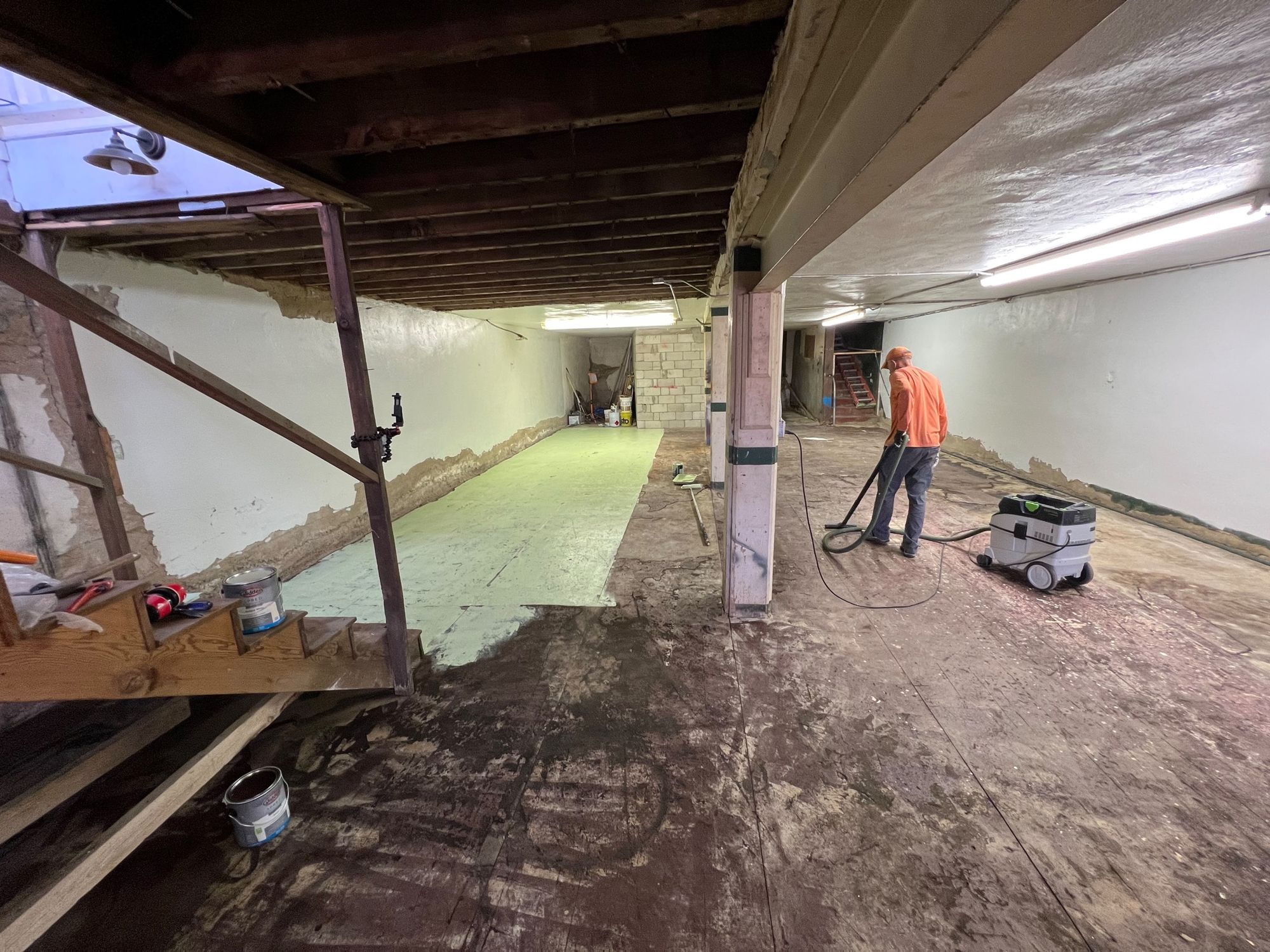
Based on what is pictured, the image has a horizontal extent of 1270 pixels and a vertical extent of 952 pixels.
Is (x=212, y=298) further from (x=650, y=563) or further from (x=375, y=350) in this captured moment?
(x=650, y=563)

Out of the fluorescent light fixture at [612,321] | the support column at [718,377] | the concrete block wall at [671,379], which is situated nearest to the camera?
the support column at [718,377]

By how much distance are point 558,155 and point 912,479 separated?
3.41 metres

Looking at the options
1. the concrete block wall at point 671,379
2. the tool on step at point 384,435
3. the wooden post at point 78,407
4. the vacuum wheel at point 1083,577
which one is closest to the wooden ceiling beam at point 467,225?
the wooden post at point 78,407

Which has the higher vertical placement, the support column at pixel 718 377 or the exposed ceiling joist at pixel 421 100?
the exposed ceiling joist at pixel 421 100

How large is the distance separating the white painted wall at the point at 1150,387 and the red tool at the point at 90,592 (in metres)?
6.70

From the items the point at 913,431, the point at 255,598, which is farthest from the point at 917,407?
the point at 255,598

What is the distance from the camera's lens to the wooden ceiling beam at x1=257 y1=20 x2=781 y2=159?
1.48 m

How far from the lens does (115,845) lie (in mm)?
1395

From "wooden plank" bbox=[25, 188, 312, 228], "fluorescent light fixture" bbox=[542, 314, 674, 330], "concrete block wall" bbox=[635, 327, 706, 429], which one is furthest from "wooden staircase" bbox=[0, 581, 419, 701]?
"concrete block wall" bbox=[635, 327, 706, 429]

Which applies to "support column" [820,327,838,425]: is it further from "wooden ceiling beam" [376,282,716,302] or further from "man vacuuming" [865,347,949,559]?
"man vacuuming" [865,347,949,559]

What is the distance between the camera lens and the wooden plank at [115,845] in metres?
1.20

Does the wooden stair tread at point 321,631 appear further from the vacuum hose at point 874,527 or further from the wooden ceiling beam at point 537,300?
the wooden ceiling beam at point 537,300

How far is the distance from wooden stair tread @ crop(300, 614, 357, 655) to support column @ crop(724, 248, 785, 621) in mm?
2099

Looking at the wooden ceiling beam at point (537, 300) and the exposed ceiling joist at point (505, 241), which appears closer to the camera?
the exposed ceiling joist at point (505, 241)
